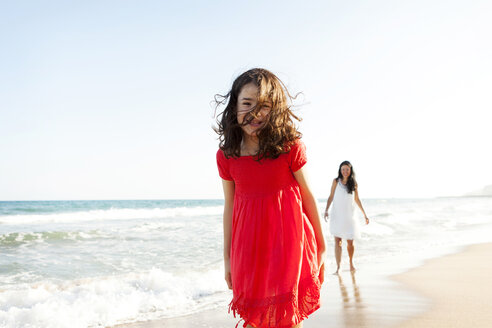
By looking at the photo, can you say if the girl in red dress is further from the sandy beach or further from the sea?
the sea

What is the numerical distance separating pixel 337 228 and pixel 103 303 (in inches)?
169

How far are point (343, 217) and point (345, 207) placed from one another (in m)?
0.20

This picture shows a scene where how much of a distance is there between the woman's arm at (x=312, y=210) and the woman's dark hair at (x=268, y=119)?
0.19 metres

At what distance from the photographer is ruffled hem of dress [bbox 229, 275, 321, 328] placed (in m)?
1.95

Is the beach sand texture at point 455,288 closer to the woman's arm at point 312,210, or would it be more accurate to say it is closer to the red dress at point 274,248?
the woman's arm at point 312,210

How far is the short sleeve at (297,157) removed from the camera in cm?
204

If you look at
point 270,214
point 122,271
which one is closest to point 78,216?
point 122,271

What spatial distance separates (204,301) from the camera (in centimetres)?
527

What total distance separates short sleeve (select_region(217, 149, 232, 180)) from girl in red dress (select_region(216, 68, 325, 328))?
9cm

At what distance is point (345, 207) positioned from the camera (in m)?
7.51

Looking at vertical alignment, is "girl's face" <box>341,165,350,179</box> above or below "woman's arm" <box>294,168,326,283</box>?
above

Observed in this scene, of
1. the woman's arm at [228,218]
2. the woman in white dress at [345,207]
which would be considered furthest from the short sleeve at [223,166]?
the woman in white dress at [345,207]

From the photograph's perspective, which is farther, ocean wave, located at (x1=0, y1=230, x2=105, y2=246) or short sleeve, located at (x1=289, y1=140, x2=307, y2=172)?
ocean wave, located at (x1=0, y1=230, x2=105, y2=246)

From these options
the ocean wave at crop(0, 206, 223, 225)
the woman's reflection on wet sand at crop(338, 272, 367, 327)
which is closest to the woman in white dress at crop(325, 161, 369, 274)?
the woman's reflection on wet sand at crop(338, 272, 367, 327)
